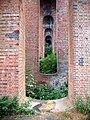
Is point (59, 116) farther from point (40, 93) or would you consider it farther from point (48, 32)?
point (48, 32)

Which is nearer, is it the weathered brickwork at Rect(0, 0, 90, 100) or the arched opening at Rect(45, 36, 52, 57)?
the weathered brickwork at Rect(0, 0, 90, 100)

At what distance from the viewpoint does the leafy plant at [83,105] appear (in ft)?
16.4

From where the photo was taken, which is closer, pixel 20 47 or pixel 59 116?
pixel 59 116

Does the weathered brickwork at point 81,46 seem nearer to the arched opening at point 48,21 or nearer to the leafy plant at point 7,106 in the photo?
the leafy plant at point 7,106

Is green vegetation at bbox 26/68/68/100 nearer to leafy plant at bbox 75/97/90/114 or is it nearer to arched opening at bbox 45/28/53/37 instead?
leafy plant at bbox 75/97/90/114

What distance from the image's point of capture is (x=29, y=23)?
419 inches

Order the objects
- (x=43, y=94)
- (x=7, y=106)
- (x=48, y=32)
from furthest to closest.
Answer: (x=48, y=32) → (x=43, y=94) → (x=7, y=106)

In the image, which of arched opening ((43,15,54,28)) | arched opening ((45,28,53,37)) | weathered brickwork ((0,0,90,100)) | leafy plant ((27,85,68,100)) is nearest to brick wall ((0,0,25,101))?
weathered brickwork ((0,0,90,100))

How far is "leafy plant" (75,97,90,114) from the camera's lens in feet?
16.4

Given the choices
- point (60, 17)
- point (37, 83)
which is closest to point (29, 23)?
point (60, 17)

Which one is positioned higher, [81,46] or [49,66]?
[81,46]

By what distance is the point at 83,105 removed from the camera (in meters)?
5.12

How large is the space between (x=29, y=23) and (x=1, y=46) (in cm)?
581

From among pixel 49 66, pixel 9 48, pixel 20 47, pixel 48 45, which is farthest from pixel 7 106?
pixel 48 45
